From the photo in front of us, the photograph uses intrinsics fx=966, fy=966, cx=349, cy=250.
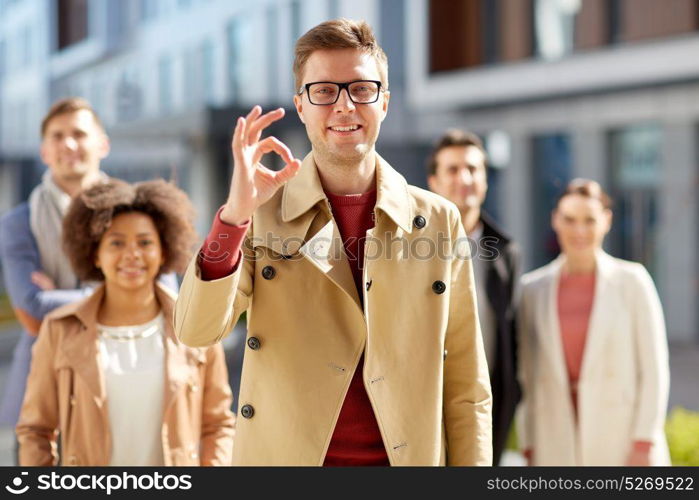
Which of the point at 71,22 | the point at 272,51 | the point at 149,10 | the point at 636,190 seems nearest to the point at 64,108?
the point at 636,190

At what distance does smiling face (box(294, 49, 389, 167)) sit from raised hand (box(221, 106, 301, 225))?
4.8 inches

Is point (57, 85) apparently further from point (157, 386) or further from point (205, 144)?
point (157, 386)

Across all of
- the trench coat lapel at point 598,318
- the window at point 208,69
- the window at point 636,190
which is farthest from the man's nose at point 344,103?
the window at point 208,69

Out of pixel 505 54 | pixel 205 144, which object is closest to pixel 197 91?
pixel 205 144

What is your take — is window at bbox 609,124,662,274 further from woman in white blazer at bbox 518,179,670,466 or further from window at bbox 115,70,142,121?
window at bbox 115,70,142,121

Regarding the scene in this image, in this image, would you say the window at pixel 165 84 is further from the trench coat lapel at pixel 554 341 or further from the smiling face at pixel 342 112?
the smiling face at pixel 342 112

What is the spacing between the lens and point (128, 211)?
346 centimetres

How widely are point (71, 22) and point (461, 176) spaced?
3689cm

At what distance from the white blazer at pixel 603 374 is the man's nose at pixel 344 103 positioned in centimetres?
257

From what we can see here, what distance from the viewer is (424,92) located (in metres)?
19.2

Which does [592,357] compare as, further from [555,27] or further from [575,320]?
[555,27]

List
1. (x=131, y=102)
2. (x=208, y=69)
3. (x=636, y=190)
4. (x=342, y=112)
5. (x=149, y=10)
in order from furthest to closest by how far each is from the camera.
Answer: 1. (x=131, y=102)
2. (x=149, y=10)
3. (x=208, y=69)
4. (x=636, y=190)
5. (x=342, y=112)

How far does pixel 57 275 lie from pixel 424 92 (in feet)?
51.6

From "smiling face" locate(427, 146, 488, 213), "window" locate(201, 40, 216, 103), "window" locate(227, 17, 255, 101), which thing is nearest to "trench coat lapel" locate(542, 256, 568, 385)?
"smiling face" locate(427, 146, 488, 213)
